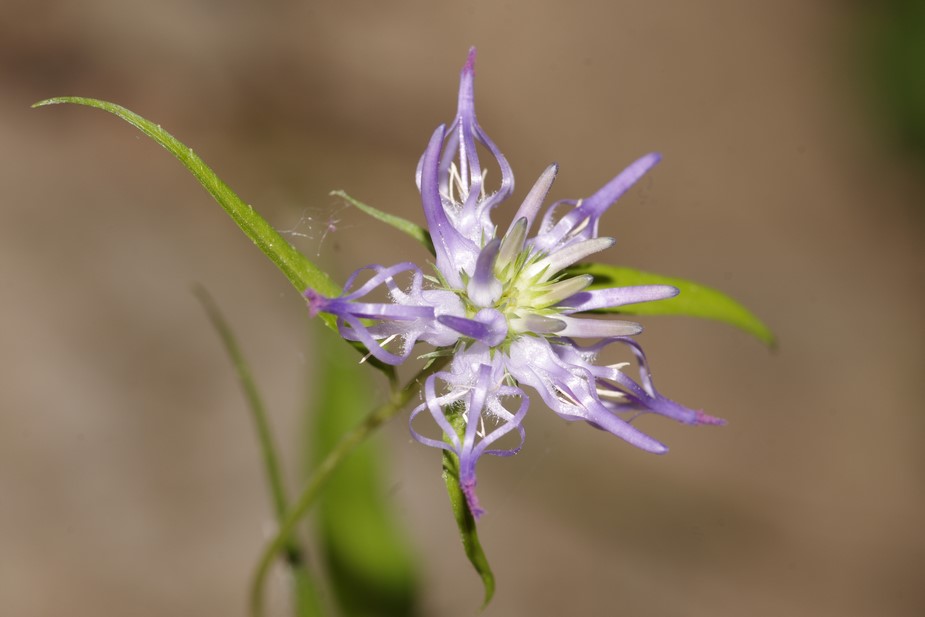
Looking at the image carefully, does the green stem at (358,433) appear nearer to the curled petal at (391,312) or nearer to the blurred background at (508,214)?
the curled petal at (391,312)

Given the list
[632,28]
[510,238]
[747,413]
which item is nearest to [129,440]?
[510,238]

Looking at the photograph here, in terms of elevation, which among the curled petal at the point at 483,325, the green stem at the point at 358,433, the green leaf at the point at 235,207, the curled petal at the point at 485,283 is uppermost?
the green leaf at the point at 235,207

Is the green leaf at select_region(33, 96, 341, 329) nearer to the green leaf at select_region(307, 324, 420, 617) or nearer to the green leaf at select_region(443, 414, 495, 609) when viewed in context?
the green leaf at select_region(443, 414, 495, 609)

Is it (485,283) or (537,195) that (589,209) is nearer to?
(537,195)

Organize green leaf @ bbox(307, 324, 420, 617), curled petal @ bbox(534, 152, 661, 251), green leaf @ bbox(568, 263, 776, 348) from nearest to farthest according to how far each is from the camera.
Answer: curled petal @ bbox(534, 152, 661, 251), green leaf @ bbox(568, 263, 776, 348), green leaf @ bbox(307, 324, 420, 617)

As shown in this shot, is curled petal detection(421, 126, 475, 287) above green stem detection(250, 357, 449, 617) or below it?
above

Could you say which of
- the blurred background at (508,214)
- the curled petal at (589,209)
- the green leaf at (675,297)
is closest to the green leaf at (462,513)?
the curled petal at (589,209)

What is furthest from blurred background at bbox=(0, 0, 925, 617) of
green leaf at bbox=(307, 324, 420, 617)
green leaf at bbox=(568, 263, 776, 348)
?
green leaf at bbox=(568, 263, 776, 348)

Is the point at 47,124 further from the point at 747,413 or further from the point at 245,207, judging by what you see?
the point at 747,413
